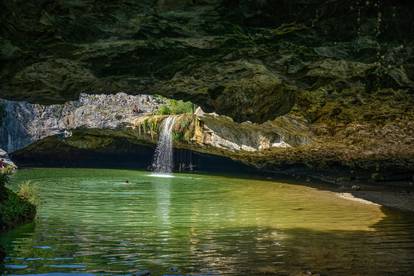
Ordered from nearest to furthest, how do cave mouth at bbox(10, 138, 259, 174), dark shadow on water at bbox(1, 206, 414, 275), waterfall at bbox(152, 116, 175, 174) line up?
1. dark shadow on water at bbox(1, 206, 414, 275)
2. waterfall at bbox(152, 116, 175, 174)
3. cave mouth at bbox(10, 138, 259, 174)

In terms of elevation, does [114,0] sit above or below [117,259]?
above

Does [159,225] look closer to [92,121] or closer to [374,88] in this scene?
[374,88]

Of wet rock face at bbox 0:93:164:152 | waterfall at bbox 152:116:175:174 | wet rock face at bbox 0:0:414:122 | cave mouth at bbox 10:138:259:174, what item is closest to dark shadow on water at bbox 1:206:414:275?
wet rock face at bbox 0:0:414:122

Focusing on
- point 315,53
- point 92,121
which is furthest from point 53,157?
point 315,53

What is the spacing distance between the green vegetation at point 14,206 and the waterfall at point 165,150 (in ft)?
67.9

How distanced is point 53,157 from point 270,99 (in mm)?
33548

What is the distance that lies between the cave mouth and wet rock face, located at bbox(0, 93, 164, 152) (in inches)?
104

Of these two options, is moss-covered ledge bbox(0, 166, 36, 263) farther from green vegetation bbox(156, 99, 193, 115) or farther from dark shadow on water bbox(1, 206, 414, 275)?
green vegetation bbox(156, 99, 193, 115)

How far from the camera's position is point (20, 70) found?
12.1 meters

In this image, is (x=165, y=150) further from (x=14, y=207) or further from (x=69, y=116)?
(x=14, y=207)

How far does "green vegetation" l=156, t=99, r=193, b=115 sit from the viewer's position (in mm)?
36719

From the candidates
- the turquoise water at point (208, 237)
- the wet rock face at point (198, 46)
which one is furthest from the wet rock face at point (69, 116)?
the wet rock face at point (198, 46)

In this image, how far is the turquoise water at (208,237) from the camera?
362 inches

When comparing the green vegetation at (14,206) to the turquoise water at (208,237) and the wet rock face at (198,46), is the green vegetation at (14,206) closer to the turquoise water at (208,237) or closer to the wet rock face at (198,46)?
the turquoise water at (208,237)
